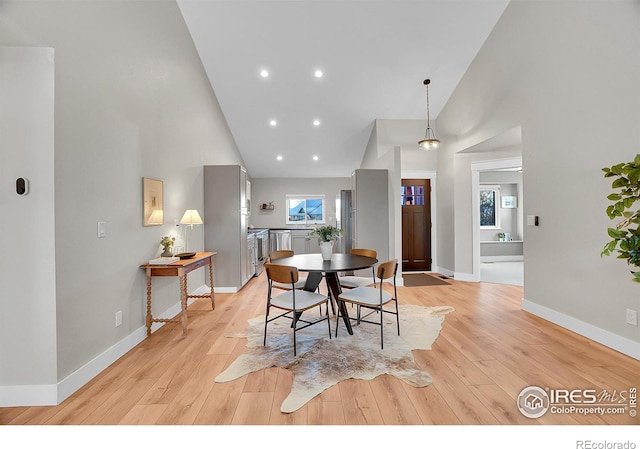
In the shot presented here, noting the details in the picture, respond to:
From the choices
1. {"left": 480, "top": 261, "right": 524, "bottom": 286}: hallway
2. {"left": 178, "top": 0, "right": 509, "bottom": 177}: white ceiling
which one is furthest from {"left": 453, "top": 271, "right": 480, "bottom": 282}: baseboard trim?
{"left": 178, "top": 0, "right": 509, "bottom": 177}: white ceiling

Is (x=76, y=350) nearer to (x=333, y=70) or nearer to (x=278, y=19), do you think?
(x=278, y=19)

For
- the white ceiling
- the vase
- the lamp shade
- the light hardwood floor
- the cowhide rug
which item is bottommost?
the light hardwood floor

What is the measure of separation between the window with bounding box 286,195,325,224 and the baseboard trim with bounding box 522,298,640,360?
6.08m

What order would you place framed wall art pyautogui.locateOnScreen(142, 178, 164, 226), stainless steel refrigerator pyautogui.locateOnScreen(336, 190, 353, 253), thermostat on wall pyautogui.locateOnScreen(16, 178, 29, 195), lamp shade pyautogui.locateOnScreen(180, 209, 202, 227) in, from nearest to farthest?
thermostat on wall pyautogui.locateOnScreen(16, 178, 29, 195) → framed wall art pyautogui.locateOnScreen(142, 178, 164, 226) → lamp shade pyautogui.locateOnScreen(180, 209, 202, 227) → stainless steel refrigerator pyautogui.locateOnScreen(336, 190, 353, 253)

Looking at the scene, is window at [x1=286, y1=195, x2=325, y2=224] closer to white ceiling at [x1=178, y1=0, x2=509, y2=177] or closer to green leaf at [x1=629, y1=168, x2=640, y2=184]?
white ceiling at [x1=178, y1=0, x2=509, y2=177]

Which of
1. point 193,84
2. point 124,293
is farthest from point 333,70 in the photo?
point 124,293

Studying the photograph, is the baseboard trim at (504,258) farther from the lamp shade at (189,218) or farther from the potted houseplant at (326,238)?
the lamp shade at (189,218)

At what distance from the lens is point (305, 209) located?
9.09 metres

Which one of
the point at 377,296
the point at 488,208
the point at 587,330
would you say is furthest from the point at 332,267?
the point at 488,208

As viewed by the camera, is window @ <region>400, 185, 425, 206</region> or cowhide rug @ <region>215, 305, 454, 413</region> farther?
window @ <region>400, 185, 425, 206</region>

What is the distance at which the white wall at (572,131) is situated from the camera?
2.57 m

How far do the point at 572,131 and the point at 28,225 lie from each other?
15.4ft

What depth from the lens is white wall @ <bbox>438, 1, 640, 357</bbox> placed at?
2566 mm

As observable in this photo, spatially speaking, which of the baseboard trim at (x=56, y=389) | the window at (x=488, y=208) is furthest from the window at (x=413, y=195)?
the baseboard trim at (x=56, y=389)
